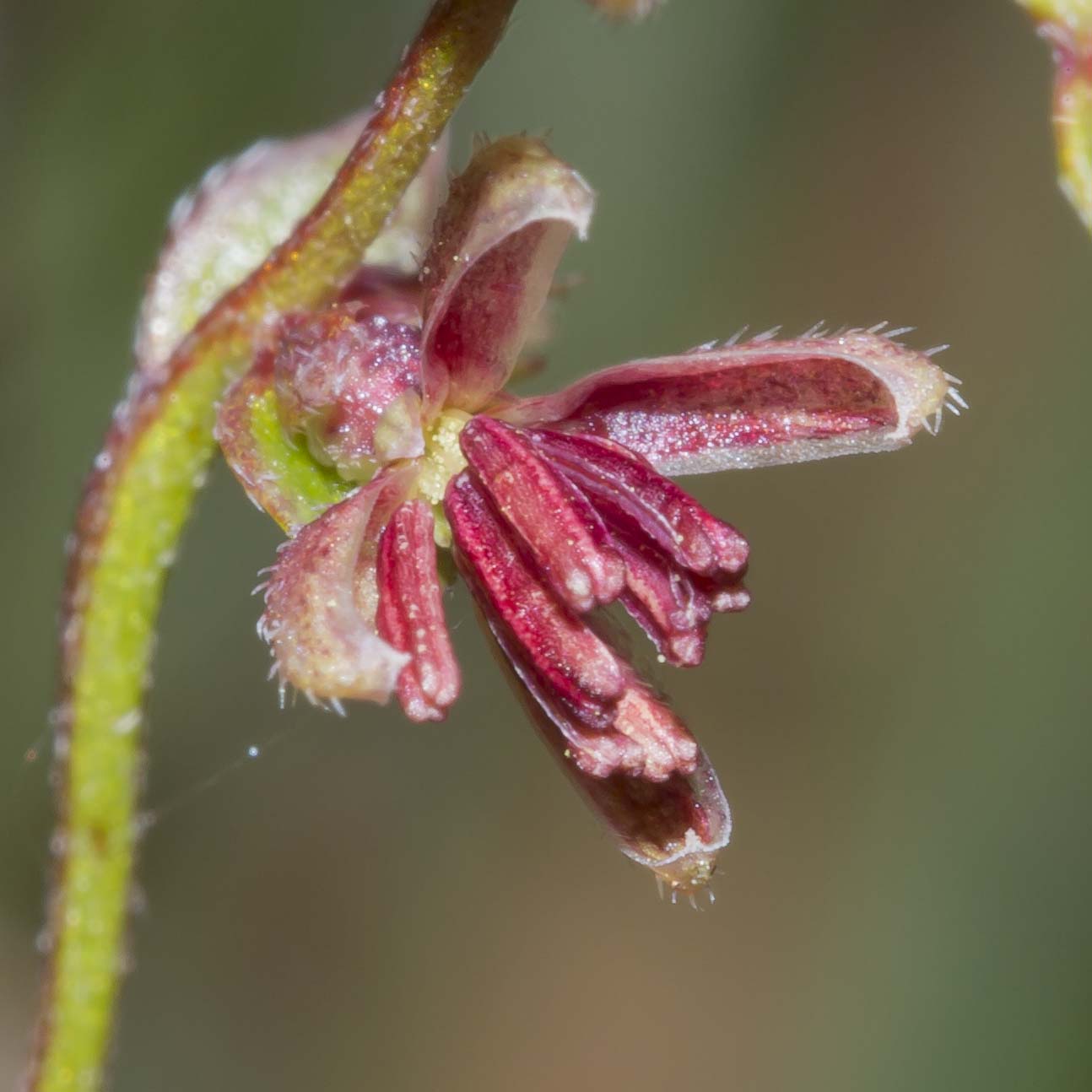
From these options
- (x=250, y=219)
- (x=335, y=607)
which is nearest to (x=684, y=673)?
(x=250, y=219)

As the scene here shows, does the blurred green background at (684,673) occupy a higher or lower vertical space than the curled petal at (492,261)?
higher

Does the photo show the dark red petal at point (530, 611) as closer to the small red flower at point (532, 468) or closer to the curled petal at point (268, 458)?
the small red flower at point (532, 468)

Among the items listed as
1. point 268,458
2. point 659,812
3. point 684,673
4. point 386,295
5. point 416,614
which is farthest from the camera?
point 684,673

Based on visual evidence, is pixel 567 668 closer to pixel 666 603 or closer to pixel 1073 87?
pixel 666 603

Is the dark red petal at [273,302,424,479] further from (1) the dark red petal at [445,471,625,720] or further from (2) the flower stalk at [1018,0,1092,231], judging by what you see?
(2) the flower stalk at [1018,0,1092,231]

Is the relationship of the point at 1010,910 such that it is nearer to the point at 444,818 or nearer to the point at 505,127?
the point at 444,818

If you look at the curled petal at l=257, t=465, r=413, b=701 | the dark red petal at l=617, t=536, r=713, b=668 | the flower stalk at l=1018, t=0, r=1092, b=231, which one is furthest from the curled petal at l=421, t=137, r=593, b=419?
the flower stalk at l=1018, t=0, r=1092, b=231

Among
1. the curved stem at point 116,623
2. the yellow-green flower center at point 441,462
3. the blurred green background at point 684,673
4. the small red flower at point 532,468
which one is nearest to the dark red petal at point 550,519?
the small red flower at point 532,468

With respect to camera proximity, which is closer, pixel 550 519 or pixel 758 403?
pixel 550 519
